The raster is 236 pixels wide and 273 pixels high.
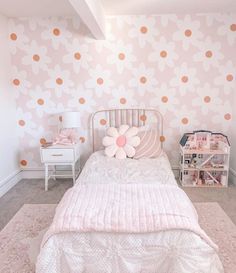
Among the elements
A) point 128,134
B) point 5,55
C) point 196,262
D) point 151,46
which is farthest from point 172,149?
point 5,55

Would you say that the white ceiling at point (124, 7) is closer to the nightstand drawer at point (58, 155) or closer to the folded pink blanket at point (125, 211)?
the nightstand drawer at point (58, 155)

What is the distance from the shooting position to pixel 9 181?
3482mm

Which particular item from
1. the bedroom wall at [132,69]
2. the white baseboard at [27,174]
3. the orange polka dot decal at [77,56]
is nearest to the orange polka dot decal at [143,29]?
the bedroom wall at [132,69]

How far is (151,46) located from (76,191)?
2.32m

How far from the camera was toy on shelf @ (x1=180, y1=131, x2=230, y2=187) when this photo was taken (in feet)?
11.1

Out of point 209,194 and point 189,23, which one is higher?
point 189,23

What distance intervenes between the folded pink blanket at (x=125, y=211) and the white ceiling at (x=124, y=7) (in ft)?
6.98

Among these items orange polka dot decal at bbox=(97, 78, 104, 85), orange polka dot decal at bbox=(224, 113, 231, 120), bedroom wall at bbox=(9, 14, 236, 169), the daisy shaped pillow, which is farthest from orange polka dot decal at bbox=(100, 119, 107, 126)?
orange polka dot decal at bbox=(224, 113, 231, 120)

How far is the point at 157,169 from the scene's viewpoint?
9.10ft

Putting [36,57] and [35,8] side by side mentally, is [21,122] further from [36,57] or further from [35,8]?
[35,8]

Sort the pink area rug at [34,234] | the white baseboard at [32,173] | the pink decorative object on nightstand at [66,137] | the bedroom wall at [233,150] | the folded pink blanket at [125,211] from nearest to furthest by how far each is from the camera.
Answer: the folded pink blanket at [125,211], the pink area rug at [34,234], the pink decorative object on nightstand at [66,137], the bedroom wall at [233,150], the white baseboard at [32,173]

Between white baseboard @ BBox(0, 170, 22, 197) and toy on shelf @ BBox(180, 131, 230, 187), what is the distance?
7.95ft

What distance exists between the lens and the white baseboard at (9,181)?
3303 millimetres

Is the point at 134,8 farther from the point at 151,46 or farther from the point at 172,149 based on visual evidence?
the point at 172,149
